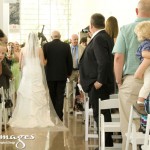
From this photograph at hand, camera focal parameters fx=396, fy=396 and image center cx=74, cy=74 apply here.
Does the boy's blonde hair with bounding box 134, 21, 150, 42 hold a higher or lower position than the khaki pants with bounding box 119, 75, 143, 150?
higher

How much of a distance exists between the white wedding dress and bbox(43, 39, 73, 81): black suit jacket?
185mm

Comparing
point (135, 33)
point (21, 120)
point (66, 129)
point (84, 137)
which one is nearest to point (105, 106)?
point (135, 33)

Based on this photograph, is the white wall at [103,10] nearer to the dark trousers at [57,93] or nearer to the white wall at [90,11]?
the white wall at [90,11]

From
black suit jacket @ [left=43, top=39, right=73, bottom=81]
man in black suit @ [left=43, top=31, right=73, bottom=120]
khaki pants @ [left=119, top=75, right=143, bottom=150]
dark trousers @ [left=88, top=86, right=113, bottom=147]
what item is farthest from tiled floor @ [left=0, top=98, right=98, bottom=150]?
khaki pants @ [left=119, top=75, right=143, bottom=150]

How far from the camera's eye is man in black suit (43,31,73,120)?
7355 mm

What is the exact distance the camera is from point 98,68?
4.77 m

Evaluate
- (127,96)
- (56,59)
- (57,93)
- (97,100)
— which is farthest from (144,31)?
(57,93)

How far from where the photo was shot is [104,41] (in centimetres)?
481

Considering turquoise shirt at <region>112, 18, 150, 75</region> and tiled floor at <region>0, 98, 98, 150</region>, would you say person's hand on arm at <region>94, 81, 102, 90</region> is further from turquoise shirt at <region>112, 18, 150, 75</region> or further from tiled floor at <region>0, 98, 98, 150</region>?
tiled floor at <region>0, 98, 98, 150</region>

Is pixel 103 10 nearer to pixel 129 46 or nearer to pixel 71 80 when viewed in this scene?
pixel 71 80

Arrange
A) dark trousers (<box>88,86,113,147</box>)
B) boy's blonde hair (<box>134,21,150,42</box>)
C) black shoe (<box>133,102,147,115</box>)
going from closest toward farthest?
black shoe (<box>133,102,147,115</box>), boy's blonde hair (<box>134,21,150,42</box>), dark trousers (<box>88,86,113,147</box>)

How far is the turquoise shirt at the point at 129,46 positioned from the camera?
386cm

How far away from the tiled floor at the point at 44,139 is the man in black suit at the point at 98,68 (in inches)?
32.8

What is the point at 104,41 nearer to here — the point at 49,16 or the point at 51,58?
the point at 51,58
